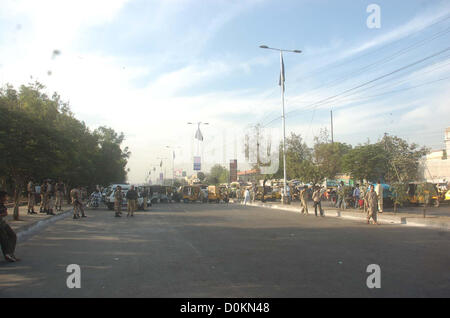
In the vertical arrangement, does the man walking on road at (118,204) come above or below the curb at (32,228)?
above

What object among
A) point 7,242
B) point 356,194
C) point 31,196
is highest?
point 31,196

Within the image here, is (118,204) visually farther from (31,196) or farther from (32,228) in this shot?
(32,228)

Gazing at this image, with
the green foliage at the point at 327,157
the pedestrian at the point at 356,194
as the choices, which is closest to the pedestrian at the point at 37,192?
the pedestrian at the point at 356,194

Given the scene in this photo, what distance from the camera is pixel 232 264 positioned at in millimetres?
8125

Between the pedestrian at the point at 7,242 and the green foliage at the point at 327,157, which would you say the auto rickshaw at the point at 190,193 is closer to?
the green foliage at the point at 327,157

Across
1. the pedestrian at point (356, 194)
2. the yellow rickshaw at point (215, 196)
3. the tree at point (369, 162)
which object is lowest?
the yellow rickshaw at point (215, 196)

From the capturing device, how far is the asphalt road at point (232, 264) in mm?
6172

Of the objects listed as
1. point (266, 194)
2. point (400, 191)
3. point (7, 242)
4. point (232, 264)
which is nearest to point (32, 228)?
point (7, 242)

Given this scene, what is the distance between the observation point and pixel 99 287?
6.41 metres

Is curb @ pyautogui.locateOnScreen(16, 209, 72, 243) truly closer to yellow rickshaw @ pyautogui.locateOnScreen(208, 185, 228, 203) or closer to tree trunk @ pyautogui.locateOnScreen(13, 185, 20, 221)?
tree trunk @ pyautogui.locateOnScreen(13, 185, 20, 221)

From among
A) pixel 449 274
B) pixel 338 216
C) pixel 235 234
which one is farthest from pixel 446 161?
pixel 449 274

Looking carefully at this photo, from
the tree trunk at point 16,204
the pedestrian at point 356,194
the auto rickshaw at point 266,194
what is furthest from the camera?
the auto rickshaw at point 266,194

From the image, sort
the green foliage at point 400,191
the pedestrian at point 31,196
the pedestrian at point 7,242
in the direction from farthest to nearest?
the pedestrian at point 31,196, the green foliage at point 400,191, the pedestrian at point 7,242

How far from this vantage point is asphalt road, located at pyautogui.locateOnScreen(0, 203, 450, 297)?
617 cm
